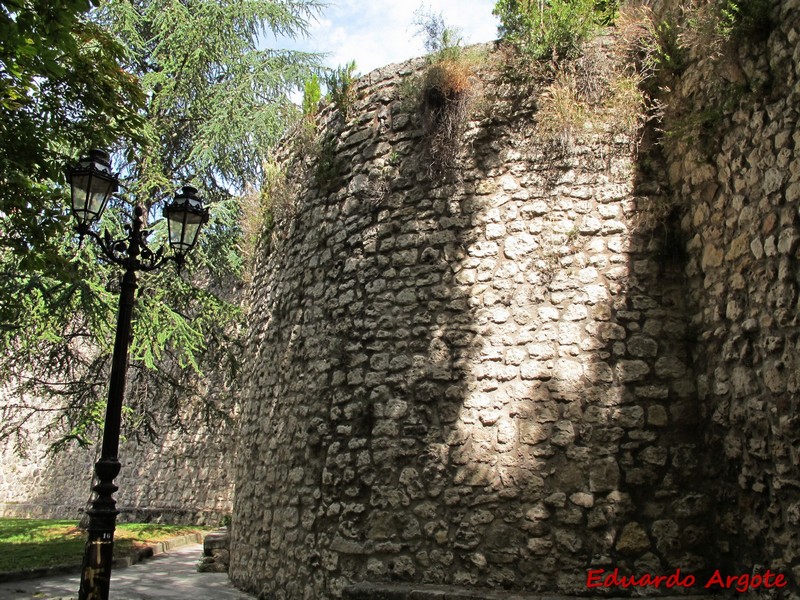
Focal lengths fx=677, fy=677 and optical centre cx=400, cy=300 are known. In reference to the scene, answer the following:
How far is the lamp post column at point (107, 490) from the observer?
179 inches

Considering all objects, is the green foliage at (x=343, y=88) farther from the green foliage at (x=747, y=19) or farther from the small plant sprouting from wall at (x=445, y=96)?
the green foliage at (x=747, y=19)

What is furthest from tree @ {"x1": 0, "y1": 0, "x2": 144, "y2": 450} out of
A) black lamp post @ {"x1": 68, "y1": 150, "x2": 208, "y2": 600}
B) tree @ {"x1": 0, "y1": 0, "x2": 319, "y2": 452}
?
tree @ {"x1": 0, "y1": 0, "x2": 319, "y2": 452}

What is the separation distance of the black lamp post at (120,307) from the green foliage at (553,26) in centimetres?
312

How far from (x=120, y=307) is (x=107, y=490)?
4.44ft

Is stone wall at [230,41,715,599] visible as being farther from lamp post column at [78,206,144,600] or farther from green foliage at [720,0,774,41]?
lamp post column at [78,206,144,600]

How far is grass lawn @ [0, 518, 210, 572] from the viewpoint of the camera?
924 cm

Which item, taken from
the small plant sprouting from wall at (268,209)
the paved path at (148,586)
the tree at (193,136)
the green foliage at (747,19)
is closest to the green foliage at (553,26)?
the green foliage at (747,19)

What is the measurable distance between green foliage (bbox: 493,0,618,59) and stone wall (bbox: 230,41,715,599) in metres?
0.43

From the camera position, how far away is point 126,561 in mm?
9469

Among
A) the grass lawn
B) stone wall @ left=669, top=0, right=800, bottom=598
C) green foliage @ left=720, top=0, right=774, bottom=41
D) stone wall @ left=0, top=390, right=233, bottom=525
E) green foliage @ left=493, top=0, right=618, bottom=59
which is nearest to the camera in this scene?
stone wall @ left=669, top=0, right=800, bottom=598

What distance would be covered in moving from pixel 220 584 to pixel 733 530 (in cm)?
549

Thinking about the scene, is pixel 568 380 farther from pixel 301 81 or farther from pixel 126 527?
pixel 126 527

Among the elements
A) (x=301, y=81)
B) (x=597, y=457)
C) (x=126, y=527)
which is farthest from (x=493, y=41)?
(x=126, y=527)

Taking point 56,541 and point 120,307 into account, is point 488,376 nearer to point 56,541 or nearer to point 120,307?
point 120,307
